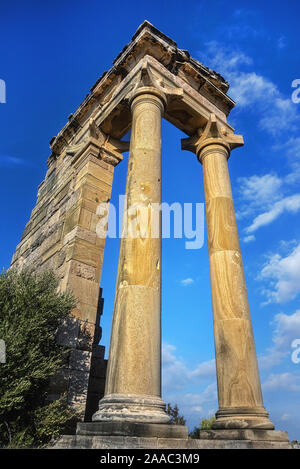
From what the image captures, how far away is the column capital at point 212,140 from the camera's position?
1073 cm

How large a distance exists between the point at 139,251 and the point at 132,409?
9.40 feet

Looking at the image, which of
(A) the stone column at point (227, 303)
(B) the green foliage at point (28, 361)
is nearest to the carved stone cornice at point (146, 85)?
(A) the stone column at point (227, 303)

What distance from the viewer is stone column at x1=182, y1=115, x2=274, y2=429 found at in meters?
6.81

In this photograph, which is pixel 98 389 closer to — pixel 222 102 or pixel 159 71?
pixel 159 71

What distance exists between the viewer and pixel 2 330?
5.66 meters

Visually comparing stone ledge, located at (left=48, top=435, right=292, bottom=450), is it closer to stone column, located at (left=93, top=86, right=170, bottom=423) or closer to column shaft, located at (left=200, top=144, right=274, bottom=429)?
stone column, located at (left=93, top=86, right=170, bottom=423)

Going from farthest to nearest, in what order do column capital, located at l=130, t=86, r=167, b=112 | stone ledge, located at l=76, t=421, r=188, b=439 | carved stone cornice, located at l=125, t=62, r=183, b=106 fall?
carved stone cornice, located at l=125, t=62, r=183, b=106 < column capital, located at l=130, t=86, r=167, b=112 < stone ledge, located at l=76, t=421, r=188, b=439

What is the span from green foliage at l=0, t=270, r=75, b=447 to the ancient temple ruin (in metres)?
0.85

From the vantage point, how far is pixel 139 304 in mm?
5887

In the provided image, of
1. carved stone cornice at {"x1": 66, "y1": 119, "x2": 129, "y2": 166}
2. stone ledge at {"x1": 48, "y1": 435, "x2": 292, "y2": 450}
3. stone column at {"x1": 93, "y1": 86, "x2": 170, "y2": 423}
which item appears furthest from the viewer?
carved stone cornice at {"x1": 66, "y1": 119, "x2": 129, "y2": 166}

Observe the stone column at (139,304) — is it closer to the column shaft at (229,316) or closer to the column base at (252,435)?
the column base at (252,435)

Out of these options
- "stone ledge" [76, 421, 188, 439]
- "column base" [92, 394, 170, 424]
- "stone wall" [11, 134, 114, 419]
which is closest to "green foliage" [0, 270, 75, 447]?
"stone wall" [11, 134, 114, 419]

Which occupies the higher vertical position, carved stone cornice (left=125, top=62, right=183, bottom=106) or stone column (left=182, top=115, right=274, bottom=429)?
carved stone cornice (left=125, top=62, right=183, bottom=106)

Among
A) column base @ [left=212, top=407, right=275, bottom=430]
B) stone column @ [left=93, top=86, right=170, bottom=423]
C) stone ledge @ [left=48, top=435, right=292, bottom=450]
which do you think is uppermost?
stone column @ [left=93, top=86, right=170, bottom=423]
